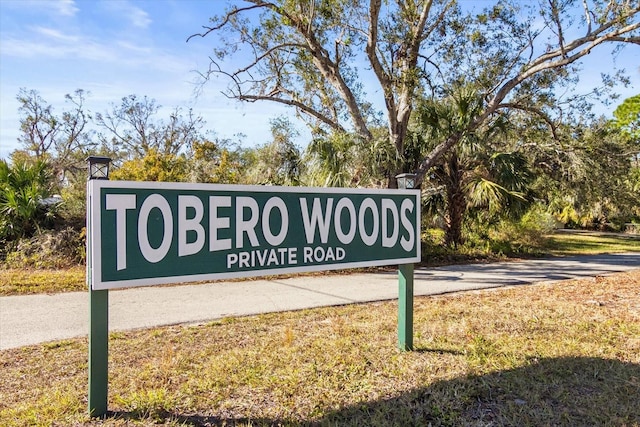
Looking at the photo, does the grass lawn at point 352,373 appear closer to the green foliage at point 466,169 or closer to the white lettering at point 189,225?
the white lettering at point 189,225

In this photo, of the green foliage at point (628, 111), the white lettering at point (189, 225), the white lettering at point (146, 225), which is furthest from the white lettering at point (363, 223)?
the green foliage at point (628, 111)

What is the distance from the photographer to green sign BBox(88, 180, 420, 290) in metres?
2.71

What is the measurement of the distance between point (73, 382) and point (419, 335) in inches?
123

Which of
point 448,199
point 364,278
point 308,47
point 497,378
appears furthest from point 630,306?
point 308,47

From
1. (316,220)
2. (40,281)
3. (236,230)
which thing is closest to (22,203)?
(40,281)

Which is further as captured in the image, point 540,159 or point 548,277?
point 540,159

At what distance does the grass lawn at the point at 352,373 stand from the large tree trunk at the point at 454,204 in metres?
7.03

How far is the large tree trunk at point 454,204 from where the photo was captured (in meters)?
12.1

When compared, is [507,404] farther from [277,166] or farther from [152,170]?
[152,170]

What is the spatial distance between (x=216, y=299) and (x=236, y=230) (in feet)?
12.6

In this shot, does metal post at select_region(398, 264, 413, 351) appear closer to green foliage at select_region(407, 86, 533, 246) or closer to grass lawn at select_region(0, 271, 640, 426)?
grass lawn at select_region(0, 271, 640, 426)

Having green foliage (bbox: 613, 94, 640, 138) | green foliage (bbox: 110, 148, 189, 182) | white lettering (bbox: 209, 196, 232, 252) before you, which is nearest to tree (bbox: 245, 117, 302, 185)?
green foliage (bbox: 110, 148, 189, 182)

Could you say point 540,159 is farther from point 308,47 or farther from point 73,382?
point 73,382

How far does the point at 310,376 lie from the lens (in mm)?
3418
